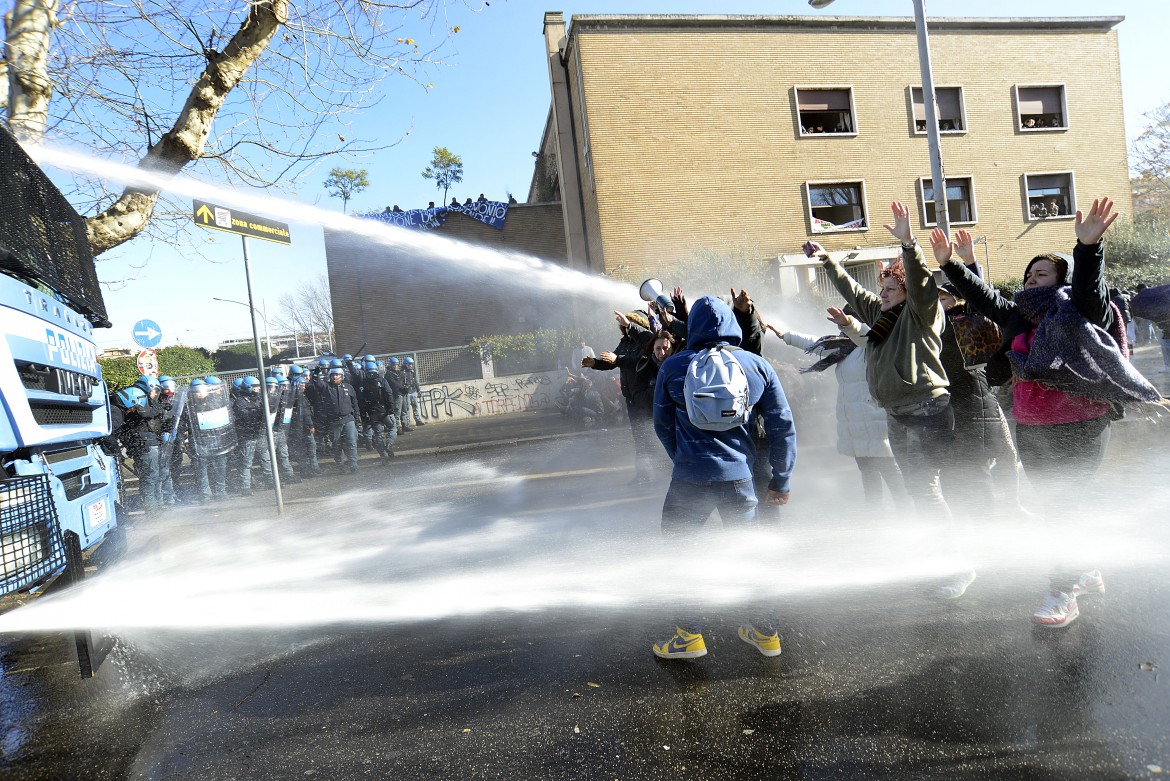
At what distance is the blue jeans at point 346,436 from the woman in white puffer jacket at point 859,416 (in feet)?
27.8

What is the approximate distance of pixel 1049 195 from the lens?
23.7 meters

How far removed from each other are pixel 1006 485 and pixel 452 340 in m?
24.5

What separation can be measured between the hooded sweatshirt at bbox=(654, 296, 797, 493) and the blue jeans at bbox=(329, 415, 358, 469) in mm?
8932

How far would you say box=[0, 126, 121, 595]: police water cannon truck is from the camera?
2939mm

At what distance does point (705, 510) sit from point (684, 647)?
62 centimetres

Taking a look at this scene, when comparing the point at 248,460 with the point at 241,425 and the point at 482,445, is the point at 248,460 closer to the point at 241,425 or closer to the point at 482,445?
the point at 241,425

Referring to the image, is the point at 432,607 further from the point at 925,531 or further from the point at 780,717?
the point at 925,531

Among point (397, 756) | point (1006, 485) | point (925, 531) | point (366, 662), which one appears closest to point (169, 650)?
point (366, 662)

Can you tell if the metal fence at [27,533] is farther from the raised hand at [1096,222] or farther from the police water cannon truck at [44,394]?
the raised hand at [1096,222]

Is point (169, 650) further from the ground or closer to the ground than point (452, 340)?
closer to the ground

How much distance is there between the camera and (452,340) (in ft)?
88.8

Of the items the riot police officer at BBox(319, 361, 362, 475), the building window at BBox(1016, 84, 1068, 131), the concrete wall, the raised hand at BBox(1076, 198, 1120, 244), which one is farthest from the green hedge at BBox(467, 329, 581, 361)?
the building window at BBox(1016, 84, 1068, 131)

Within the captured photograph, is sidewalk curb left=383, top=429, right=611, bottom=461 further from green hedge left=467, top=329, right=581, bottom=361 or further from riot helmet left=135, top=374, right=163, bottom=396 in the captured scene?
green hedge left=467, top=329, right=581, bottom=361

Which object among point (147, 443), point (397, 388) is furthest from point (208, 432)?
point (397, 388)
